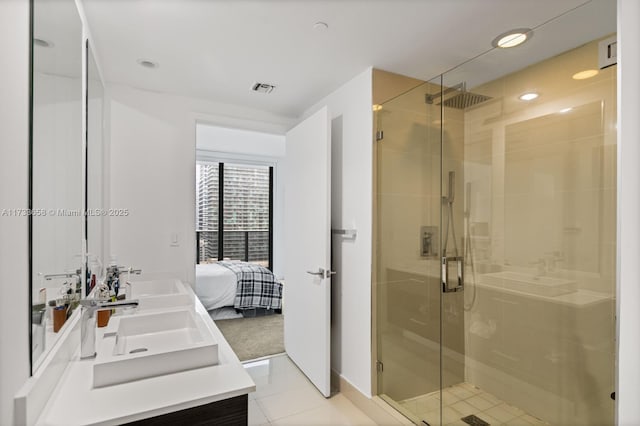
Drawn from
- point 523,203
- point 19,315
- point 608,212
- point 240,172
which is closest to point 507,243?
point 523,203

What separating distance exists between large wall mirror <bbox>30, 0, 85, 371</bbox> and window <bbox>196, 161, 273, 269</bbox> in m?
4.83

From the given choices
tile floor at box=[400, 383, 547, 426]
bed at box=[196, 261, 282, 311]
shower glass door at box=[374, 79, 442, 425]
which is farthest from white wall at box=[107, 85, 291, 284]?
tile floor at box=[400, 383, 547, 426]

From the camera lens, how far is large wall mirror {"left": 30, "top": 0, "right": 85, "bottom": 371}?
0.99 metres

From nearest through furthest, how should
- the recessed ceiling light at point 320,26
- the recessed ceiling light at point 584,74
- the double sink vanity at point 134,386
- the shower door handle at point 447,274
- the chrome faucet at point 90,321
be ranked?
the double sink vanity at point 134,386 → the chrome faucet at point 90,321 → the recessed ceiling light at point 584,74 → the recessed ceiling light at point 320,26 → the shower door handle at point 447,274

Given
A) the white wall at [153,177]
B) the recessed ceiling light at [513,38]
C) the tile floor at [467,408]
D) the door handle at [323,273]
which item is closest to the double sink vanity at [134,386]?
the door handle at [323,273]

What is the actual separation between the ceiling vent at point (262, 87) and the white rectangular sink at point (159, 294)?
5.09 feet

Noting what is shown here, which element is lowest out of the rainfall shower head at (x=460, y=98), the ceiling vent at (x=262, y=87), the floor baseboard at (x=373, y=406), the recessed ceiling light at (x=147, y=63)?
the floor baseboard at (x=373, y=406)

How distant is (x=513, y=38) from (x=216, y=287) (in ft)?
12.8

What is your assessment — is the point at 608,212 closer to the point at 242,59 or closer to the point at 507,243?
the point at 507,243

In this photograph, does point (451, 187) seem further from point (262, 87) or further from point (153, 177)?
point (153, 177)

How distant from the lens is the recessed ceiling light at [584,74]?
152cm

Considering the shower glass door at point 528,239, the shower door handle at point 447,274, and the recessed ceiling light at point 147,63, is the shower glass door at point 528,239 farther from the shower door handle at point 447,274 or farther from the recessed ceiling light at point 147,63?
the recessed ceiling light at point 147,63

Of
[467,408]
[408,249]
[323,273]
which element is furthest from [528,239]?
[323,273]

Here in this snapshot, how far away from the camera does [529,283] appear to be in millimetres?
1927
